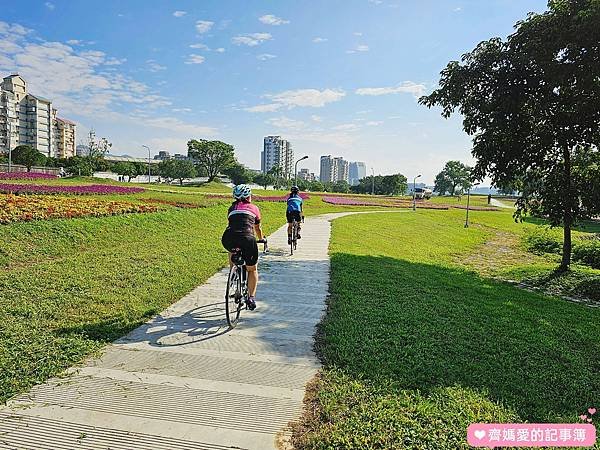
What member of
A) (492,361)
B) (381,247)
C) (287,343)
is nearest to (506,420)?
(492,361)

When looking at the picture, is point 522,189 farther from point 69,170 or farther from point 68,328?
point 69,170

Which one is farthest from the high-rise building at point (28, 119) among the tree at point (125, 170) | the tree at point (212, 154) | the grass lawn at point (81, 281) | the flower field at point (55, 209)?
the grass lawn at point (81, 281)

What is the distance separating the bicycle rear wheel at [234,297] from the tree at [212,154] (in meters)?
66.5

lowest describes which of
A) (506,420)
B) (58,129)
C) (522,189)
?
(506,420)

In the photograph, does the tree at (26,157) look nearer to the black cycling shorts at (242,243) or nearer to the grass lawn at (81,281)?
the grass lawn at (81,281)

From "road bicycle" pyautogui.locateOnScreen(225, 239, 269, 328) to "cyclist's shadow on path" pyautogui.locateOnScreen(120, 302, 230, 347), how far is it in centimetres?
18

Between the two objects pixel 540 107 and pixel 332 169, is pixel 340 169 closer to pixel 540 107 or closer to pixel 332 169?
pixel 332 169

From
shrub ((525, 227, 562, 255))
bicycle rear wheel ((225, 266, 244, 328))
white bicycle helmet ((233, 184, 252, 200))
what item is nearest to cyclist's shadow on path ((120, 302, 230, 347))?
bicycle rear wheel ((225, 266, 244, 328))

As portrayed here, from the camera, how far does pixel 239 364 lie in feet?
13.8

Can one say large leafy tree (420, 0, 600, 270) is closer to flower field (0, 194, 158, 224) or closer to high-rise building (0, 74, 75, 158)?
flower field (0, 194, 158, 224)

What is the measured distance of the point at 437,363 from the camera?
4301 millimetres

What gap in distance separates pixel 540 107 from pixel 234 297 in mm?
9323

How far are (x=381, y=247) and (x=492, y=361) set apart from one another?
9.56m

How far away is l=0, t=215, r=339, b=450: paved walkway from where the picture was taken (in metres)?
2.97
